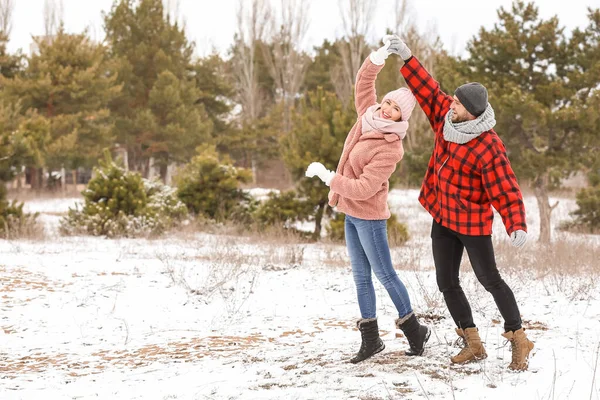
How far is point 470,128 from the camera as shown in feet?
10.4

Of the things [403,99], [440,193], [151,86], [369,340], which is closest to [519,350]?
[369,340]

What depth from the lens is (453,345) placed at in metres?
3.91

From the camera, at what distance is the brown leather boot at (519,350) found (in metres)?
3.31

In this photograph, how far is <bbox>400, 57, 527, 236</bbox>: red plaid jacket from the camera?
3137mm

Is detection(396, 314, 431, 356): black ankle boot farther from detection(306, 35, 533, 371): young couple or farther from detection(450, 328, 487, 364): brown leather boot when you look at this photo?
detection(450, 328, 487, 364): brown leather boot

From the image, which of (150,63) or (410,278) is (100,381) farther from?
(150,63)

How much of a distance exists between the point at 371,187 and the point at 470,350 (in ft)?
3.75

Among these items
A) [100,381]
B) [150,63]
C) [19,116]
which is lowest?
[100,381]

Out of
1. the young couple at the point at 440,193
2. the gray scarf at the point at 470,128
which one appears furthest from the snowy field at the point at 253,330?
the gray scarf at the point at 470,128

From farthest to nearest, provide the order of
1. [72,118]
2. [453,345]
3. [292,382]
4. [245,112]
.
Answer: [245,112]
[72,118]
[453,345]
[292,382]

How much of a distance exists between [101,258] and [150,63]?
60.8ft

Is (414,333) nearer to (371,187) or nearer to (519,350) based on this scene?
(519,350)

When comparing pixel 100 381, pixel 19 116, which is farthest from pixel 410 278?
pixel 19 116

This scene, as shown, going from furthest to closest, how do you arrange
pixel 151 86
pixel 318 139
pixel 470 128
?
pixel 151 86, pixel 318 139, pixel 470 128
